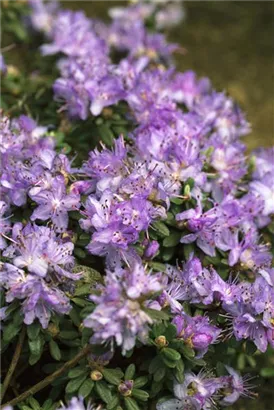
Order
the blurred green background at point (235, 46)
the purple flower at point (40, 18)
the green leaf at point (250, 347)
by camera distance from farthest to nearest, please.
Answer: the blurred green background at point (235, 46)
the purple flower at point (40, 18)
the green leaf at point (250, 347)

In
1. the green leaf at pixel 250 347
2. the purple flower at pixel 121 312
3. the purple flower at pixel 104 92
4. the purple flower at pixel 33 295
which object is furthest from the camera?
the purple flower at pixel 104 92

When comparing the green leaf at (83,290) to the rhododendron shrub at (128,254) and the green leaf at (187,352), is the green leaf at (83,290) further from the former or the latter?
the green leaf at (187,352)

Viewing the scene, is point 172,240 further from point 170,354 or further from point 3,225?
point 3,225

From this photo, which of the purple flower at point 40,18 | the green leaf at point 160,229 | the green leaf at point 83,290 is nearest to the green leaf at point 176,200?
the green leaf at point 160,229

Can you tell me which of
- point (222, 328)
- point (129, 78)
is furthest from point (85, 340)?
point (129, 78)

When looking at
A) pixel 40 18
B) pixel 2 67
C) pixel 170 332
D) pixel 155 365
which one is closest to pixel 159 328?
pixel 170 332

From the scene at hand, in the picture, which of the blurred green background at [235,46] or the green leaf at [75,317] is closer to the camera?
the green leaf at [75,317]

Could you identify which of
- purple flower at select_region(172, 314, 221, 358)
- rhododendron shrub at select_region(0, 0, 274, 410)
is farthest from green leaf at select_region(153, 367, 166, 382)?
purple flower at select_region(172, 314, 221, 358)
